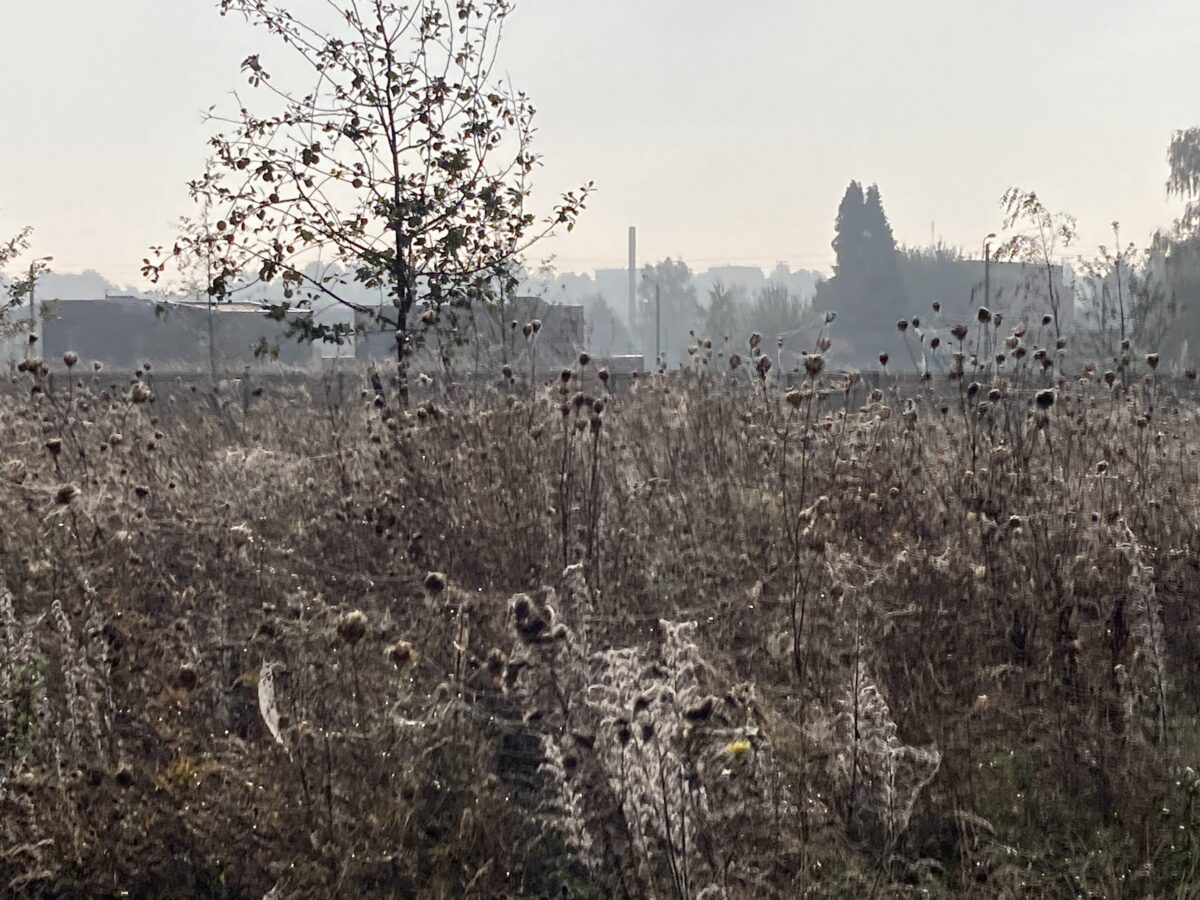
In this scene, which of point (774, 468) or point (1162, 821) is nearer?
point (1162, 821)

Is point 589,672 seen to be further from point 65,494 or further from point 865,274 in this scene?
point 865,274

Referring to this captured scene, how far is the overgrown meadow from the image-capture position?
2.86 meters

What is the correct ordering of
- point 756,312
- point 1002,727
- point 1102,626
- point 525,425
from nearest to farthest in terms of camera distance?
1. point 1002,727
2. point 1102,626
3. point 525,425
4. point 756,312

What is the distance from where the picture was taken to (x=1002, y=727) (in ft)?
11.7

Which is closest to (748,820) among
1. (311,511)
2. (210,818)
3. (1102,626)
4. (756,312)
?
(210,818)

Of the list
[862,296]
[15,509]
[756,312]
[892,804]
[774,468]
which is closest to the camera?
[892,804]

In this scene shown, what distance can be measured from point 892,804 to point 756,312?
6227cm

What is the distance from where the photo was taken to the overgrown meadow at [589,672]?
286 cm

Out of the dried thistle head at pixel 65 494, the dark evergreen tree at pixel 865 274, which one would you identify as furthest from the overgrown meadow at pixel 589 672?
the dark evergreen tree at pixel 865 274

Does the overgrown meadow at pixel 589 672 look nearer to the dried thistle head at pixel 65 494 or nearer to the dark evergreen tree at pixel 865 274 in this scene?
the dried thistle head at pixel 65 494

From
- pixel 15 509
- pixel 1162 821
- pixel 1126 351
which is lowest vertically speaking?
pixel 1162 821

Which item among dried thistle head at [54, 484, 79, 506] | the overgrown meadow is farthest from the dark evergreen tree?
dried thistle head at [54, 484, 79, 506]

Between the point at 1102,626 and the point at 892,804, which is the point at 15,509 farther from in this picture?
the point at 1102,626

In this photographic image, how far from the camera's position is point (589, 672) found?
3307 mm
